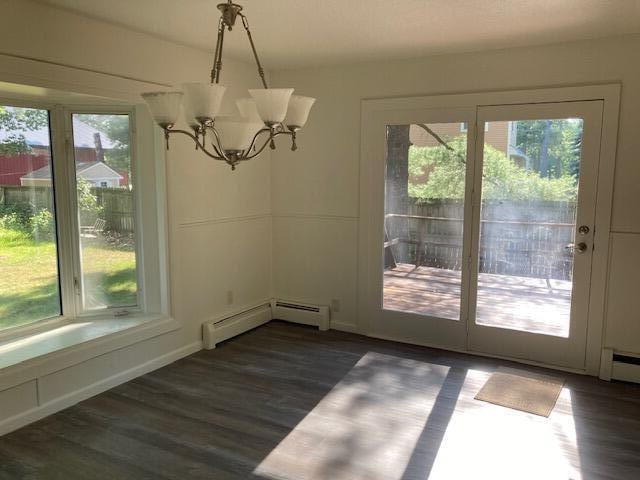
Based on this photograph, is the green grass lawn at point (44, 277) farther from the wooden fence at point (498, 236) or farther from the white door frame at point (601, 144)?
the wooden fence at point (498, 236)

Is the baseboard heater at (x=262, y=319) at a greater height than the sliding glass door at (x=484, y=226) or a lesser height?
lesser

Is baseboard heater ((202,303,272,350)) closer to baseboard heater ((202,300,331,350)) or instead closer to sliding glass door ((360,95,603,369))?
baseboard heater ((202,300,331,350))

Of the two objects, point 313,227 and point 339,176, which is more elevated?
point 339,176

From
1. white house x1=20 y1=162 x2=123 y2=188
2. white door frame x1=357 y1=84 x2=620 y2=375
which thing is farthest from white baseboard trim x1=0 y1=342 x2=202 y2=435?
white door frame x1=357 y1=84 x2=620 y2=375

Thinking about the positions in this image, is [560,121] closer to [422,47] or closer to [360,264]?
[422,47]

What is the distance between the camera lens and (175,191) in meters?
3.95

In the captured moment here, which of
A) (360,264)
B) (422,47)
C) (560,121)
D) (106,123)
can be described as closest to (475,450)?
(360,264)

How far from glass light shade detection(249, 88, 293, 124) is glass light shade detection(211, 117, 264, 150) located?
0.14m

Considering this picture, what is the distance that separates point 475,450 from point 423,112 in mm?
2685

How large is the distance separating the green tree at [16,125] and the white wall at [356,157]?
7.13 ft

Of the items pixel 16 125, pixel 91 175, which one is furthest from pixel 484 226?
pixel 16 125

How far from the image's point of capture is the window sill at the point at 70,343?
298 centimetres

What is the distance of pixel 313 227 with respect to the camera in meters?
4.88

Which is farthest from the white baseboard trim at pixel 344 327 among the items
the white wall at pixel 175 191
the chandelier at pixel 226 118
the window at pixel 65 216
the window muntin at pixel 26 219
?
the chandelier at pixel 226 118
